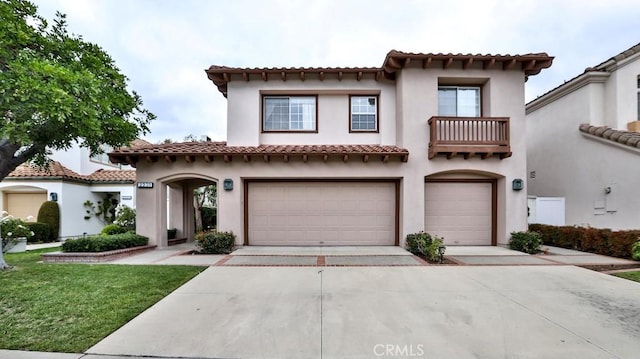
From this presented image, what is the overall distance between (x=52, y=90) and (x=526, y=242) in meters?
12.8

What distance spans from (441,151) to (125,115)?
964cm

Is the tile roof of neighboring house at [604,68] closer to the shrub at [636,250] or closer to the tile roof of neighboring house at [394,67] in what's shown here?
the tile roof of neighboring house at [394,67]

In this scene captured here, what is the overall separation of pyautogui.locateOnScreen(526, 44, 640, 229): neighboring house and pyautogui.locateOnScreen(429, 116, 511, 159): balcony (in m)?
3.55

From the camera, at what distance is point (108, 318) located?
4.22 metres

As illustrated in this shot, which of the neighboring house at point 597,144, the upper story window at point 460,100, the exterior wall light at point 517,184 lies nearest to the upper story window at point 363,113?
the upper story window at point 460,100

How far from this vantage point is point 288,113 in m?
10.8

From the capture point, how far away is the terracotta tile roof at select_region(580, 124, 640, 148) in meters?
8.68

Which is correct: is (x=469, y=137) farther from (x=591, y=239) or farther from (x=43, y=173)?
(x=43, y=173)

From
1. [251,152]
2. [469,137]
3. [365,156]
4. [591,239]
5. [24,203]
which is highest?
[469,137]

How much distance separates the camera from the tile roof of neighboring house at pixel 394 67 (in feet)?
30.6

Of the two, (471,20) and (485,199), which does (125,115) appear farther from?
(471,20)

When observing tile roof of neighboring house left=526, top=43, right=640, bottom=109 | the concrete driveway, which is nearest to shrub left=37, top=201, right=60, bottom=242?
the concrete driveway

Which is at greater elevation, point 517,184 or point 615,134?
point 615,134
